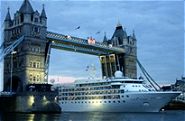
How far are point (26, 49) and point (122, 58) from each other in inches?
1293

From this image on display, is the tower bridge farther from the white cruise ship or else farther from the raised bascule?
the white cruise ship

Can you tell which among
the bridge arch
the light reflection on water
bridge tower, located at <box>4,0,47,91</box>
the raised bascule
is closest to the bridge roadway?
the raised bascule

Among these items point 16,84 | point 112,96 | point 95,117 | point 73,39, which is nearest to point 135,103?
point 112,96

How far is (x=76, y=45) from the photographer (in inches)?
3435

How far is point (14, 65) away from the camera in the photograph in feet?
260

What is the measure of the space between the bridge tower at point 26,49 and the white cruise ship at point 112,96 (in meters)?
7.08

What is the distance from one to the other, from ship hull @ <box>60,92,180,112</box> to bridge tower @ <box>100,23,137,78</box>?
29586mm

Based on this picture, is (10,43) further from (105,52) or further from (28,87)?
(105,52)

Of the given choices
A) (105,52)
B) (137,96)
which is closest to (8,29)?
(105,52)

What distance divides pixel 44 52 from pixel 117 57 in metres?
27.9

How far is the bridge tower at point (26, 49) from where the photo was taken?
75750mm

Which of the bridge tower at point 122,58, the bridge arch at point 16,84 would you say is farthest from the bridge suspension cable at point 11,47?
the bridge tower at point 122,58

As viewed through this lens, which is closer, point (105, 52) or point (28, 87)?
point (28, 87)

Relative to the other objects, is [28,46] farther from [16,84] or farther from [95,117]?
[95,117]
